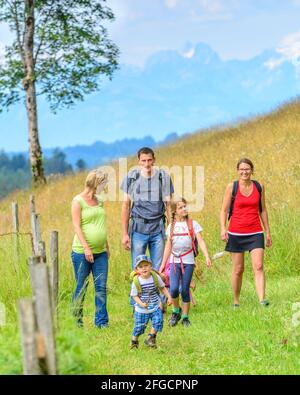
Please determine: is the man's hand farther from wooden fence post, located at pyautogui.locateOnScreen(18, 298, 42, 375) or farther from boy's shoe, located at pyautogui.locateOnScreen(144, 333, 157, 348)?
wooden fence post, located at pyautogui.locateOnScreen(18, 298, 42, 375)

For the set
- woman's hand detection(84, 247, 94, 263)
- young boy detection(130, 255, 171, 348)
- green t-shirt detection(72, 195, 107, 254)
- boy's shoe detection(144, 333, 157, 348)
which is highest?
green t-shirt detection(72, 195, 107, 254)

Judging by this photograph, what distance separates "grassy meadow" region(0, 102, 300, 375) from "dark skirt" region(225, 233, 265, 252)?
29.0 inches

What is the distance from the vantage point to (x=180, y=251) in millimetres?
10625

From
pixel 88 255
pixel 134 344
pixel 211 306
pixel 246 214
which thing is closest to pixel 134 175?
pixel 88 255

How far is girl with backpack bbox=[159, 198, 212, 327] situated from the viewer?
34.6ft

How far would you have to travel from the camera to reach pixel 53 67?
108 ft

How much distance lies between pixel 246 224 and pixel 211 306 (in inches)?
53.7

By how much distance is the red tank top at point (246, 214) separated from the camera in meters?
11.1

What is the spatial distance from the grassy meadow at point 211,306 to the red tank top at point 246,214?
0.97 meters

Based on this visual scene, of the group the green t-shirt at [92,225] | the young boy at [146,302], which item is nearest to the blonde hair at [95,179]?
the green t-shirt at [92,225]

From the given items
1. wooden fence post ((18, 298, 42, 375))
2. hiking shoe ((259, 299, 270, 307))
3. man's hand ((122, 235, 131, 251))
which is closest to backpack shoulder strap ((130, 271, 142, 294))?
man's hand ((122, 235, 131, 251))

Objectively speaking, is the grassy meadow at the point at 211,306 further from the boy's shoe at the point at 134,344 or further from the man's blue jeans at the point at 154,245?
the man's blue jeans at the point at 154,245

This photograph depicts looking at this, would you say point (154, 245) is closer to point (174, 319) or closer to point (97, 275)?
point (97, 275)

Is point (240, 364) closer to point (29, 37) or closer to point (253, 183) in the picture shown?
point (253, 183)
